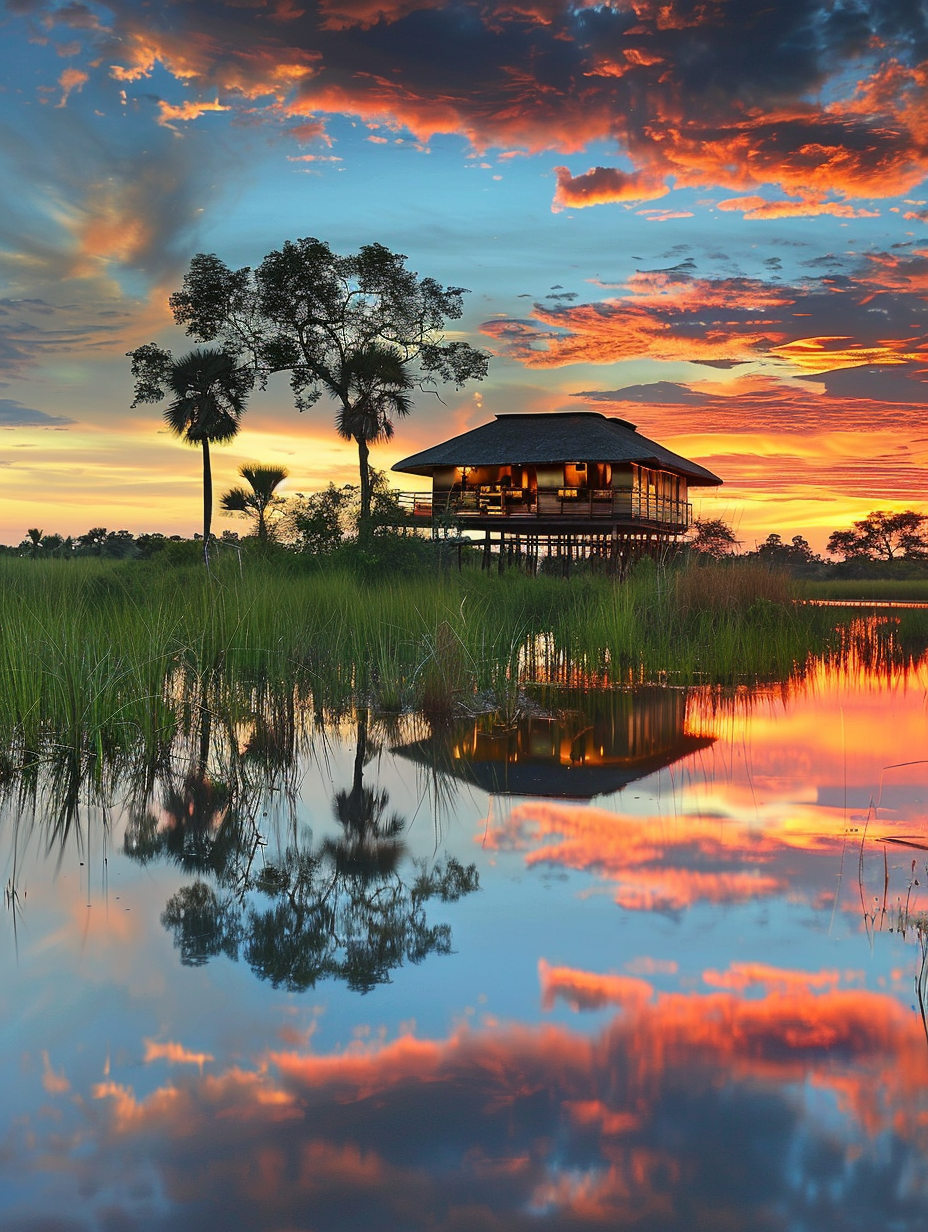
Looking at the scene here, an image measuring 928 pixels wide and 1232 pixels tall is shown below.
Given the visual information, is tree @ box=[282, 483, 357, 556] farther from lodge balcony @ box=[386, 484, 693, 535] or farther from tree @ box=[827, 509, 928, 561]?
tree @ box=[827, 509, 928, 561]

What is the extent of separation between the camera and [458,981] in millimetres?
3621

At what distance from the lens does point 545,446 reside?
3638 centimetres

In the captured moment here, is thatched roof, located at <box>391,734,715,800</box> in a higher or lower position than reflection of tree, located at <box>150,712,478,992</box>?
higher

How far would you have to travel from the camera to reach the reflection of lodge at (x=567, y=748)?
7163mm

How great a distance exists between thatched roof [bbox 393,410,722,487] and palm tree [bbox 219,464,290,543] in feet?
15.4

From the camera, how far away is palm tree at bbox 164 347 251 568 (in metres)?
35.1

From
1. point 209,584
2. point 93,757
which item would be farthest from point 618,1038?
point 209,584

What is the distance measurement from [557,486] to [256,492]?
10939mm

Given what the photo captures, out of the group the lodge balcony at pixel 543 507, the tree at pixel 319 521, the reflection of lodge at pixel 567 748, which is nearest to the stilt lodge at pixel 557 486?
the lodge balcony at pixel 543 507

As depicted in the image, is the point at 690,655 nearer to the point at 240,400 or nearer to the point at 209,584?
the point at 209,584

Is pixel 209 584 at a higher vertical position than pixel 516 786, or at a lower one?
higher

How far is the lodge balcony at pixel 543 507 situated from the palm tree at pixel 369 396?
2.44 metres

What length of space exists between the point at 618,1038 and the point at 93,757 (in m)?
4.86

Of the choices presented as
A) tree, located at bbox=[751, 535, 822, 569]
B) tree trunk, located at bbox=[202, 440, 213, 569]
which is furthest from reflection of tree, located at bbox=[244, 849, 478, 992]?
tree, located at bbox=[751, 535, 822, 569]
